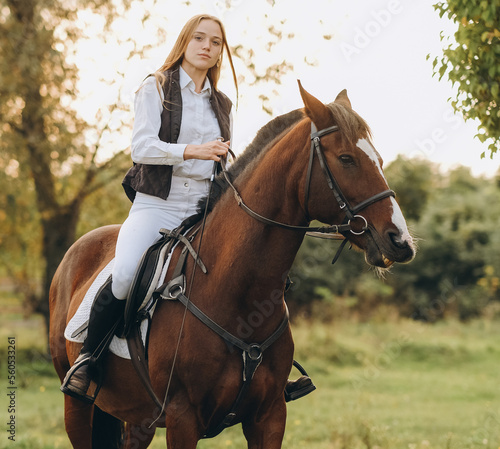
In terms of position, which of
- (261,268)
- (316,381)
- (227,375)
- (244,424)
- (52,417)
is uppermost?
(261,268)

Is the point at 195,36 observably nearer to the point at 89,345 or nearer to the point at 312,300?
the point at 89,345

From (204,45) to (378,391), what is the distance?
9.22 metres

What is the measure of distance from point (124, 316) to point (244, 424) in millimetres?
977

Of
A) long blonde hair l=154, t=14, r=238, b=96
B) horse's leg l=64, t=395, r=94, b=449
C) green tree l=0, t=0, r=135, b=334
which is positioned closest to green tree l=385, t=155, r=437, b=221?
green tree l=0, t=0, r=135, b=334

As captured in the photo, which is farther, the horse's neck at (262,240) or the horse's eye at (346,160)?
the horse's neck at (262,240)

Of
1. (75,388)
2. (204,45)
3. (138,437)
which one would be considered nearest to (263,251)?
(204,45)

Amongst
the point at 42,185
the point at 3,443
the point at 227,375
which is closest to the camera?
the point at 227,375

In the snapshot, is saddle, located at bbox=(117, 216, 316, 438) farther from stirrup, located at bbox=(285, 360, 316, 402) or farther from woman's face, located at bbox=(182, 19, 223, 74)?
woman's face, located at bbox=(182, 19, 223, 74)

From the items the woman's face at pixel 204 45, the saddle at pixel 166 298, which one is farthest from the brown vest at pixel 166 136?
the saddle at pixel 166 298

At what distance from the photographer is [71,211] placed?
1418cm

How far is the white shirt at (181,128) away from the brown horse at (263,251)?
14.9 inches

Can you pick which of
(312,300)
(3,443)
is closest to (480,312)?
(312,300)

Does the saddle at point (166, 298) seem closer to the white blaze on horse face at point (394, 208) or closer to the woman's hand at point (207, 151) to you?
the woman's hand at point (207, 151)

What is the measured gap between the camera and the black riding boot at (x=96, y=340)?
3857 millimetres
